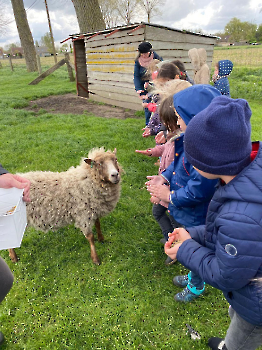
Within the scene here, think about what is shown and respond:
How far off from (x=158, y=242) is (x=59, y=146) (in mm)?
4094

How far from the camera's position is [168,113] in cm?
228

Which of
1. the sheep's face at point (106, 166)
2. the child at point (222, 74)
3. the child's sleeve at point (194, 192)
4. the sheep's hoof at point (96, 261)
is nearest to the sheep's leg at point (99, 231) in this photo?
the sheep's hoof at point (96, 261)

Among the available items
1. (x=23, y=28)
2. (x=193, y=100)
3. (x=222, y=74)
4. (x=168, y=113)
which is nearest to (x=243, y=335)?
(x=193, y=100)

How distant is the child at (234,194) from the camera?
1153mm

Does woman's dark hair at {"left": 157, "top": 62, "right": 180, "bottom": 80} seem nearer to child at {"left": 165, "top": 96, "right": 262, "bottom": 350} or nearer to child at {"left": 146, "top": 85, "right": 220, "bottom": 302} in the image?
child at {"left": 146, "top": 85, "right": 220, "bottom": 302}

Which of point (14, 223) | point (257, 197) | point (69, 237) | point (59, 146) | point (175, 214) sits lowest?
point (69, 237)

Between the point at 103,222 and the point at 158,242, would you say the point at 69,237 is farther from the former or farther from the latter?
the point at 158,242

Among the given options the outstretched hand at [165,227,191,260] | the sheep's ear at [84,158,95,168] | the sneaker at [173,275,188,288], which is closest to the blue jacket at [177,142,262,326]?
the outstretched hand at [165,227,191,260]

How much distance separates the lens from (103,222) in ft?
12.8

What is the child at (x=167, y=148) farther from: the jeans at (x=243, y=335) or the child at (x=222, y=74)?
the child at (x=222, y=74)

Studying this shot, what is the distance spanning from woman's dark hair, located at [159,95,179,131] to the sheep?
1.04m

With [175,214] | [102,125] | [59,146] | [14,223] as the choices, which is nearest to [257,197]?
[175,214]

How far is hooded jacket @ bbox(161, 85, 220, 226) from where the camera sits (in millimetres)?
1876

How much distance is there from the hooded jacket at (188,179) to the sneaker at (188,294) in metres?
0.78
